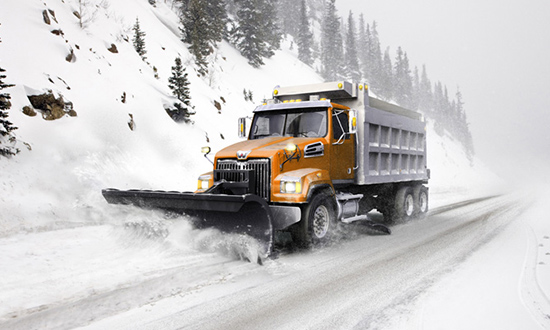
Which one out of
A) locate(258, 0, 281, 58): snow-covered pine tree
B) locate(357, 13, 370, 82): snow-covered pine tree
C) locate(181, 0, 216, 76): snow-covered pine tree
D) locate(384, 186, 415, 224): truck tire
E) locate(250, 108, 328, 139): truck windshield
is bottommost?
locate(384, 186, 415, 224): truck tire

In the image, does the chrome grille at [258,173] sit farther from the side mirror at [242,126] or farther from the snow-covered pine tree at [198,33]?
the snow-covered pine tree at [198,33]

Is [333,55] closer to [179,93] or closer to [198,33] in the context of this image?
[198,33]

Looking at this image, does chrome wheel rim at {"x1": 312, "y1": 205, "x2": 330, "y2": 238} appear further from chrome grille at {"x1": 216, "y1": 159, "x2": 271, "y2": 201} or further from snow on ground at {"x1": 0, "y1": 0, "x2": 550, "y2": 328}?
snow on ground at {"x1": 0, "y1": 0, "x2": 550, "y2": 328}

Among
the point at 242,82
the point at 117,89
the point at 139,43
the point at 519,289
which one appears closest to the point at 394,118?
the point at 519,289

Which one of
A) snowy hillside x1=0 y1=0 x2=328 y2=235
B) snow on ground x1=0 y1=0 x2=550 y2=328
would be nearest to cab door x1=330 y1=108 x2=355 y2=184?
snow on ground x1=0 y1=0 x2=550 y2=328

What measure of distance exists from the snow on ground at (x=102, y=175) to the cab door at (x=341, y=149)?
2.81 m

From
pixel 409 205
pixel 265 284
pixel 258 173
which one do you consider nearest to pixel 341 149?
pixel 258 173

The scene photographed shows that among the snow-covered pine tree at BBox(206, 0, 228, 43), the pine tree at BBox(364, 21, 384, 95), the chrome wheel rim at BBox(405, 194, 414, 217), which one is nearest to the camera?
the chrome wheel rim at BBox(405, 194, 414, 217)

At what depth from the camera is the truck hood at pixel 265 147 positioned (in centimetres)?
640

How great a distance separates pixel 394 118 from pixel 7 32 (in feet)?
39.7

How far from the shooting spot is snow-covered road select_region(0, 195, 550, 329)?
3.61 m

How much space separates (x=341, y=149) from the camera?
771 cm

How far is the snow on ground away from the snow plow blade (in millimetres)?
277

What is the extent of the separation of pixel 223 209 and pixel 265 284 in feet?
3.99
